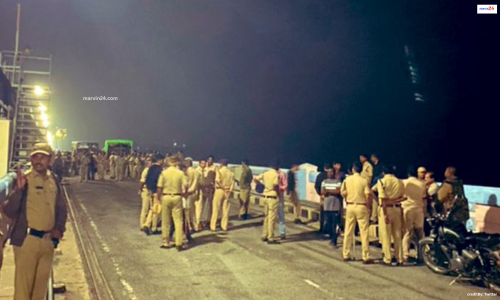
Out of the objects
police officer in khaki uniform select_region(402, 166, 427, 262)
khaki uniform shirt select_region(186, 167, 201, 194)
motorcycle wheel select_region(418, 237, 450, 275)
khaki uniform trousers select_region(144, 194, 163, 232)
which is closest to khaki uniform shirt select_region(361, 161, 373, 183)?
police officer in khaki uniform select_region(402, 166, 427, 262)

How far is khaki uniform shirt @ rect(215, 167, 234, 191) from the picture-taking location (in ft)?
40.7

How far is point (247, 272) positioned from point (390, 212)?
3.23 m

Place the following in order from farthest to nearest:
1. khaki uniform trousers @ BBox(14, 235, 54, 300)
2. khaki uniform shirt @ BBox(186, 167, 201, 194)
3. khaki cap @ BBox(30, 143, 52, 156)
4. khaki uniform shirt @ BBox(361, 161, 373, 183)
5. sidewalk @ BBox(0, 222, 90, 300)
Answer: khaki uniform shirt @ BBox(361, 161, 373, 183)
khaki uniform shirt @ BBox(186, 167, 201, 194)
sidewalk @ BBox(0, 222, 90, 300)
khaki cap @ BBox(30, 143, 52, 156)
khaki uniform trousers @ BBox(14, 235, 54, 300)

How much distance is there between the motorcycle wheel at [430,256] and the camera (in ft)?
27.6

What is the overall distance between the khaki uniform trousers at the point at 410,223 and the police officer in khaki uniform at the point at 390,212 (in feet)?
0.63

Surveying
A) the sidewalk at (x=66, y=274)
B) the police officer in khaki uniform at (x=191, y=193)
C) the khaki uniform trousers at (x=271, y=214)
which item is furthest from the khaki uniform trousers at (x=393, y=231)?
the sidewalk at (x=66, y=274)

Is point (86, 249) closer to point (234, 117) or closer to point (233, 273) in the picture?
point (233, 273)

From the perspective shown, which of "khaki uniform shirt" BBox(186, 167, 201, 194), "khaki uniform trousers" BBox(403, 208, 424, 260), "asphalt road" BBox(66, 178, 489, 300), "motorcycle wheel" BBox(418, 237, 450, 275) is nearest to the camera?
"asphalt road" BBox(66, 178, 489, 300)

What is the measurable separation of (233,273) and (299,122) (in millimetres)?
147867

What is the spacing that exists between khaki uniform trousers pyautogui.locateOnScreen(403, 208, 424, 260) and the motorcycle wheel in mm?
366

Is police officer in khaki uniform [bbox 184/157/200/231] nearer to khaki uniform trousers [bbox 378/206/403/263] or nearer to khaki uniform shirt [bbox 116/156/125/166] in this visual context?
khaki uniform trousers [bbox 378/206/403/263]

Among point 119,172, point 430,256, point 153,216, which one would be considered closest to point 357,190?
point 430,256

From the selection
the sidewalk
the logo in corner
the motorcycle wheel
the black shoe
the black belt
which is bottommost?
the sidewalk

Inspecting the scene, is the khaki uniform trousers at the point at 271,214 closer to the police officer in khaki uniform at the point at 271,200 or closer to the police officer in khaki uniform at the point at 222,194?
the police officer in khaki uniform at the point at 271,200
